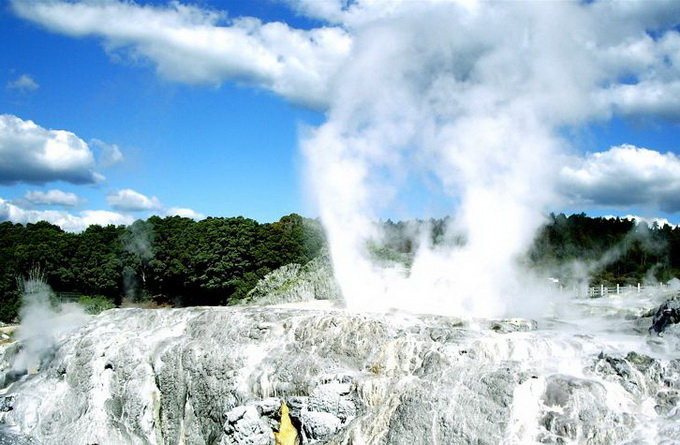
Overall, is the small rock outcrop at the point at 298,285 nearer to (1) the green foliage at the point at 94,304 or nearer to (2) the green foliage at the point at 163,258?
(2) the green foliage at the point at 163,258

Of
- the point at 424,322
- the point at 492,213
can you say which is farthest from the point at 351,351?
the point at 492,213

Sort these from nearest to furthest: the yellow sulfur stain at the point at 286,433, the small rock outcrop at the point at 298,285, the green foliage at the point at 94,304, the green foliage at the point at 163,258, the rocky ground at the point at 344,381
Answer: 1. the rocky ground at the point at 344,381
2. the yellow sulfur stain at the point at 286,433
3. the small rock outcrop at the point at 298,285
4. the green foliage at the point at 94,304
5. the green foliage at the point at 163,258

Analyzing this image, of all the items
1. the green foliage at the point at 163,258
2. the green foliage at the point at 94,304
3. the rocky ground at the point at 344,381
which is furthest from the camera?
the green foliage at the point at 163,258

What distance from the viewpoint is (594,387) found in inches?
534

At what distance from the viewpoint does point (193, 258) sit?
48.2 metres

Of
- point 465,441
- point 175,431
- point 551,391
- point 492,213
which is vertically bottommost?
point 175,431

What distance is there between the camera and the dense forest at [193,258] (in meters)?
47.1

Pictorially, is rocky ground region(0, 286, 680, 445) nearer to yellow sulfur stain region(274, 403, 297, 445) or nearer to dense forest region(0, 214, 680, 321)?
yellow sulfur stain region(274, 403, 297, 445)

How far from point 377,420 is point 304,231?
114 feet

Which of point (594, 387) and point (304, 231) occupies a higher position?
point (304, 231)

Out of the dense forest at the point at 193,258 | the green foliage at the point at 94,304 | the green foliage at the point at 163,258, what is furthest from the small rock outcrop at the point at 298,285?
the green foliage at the point at 94,304

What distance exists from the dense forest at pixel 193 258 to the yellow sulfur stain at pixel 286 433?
27.0 m

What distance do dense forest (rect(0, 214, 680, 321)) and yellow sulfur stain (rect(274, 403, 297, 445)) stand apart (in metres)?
27.0

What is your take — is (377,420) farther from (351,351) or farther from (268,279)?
(268,279)
